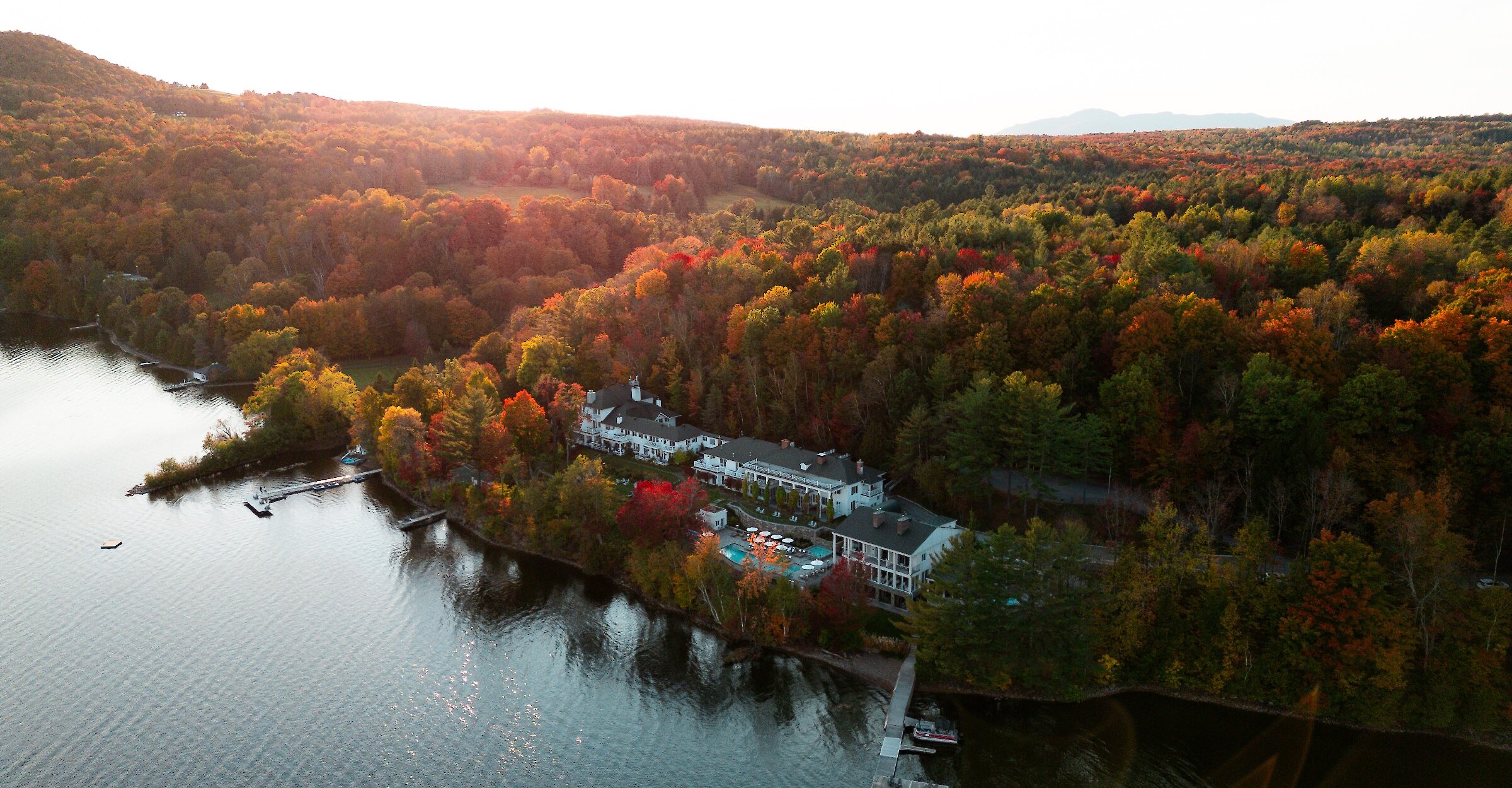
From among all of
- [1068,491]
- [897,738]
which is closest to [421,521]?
[897,738]

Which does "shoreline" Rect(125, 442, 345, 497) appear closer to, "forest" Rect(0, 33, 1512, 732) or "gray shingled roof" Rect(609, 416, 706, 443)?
"forest" Rect(0, 33, 1512, 732)

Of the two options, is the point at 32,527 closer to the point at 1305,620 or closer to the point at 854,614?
the point at 854,614

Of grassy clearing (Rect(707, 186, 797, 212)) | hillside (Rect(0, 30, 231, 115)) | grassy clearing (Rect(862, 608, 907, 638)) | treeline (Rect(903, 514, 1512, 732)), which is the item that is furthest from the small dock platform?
hillside (Rect(0, 30, 231, 115))

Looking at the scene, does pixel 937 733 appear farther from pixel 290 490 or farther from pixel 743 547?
pixel 290 490

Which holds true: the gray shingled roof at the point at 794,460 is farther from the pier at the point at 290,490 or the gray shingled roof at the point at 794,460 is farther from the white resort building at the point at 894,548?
the pier at the point at 290,490

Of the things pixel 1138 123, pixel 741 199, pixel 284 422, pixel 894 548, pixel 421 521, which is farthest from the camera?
pixel 1138 123

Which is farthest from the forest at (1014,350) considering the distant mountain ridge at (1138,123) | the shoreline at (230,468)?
the distant mountain ridge at (1138,123)
